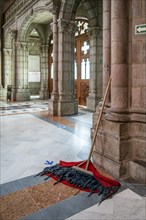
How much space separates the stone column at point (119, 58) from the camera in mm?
2836

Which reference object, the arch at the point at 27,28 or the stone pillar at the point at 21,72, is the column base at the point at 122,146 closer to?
the arch at the point at 27,28

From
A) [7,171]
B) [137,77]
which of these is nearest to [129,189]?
[137,77]

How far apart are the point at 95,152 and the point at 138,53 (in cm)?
154

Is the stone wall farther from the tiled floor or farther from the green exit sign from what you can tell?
the tiled floor

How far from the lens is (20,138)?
189 inches

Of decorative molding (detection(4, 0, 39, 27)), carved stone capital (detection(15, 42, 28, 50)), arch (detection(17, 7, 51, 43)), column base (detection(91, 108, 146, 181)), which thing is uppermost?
decorative molding (detection(4, 0, 39, 27))

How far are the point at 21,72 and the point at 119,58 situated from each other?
12.0 meters

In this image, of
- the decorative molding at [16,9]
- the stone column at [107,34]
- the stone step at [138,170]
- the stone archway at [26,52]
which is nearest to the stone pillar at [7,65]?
the decorative molding at [16,9]

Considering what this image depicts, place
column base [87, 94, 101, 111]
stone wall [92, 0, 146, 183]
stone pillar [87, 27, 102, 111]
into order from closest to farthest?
stone wall [92, 0, 146, 183] → stone pillar [87, 27, 102, 111] → column base [87, 94, 101, 111]

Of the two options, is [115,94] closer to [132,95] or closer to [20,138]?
[132,95]

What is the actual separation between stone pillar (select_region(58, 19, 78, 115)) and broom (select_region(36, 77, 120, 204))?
4937 mm

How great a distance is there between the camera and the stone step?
2652 mm

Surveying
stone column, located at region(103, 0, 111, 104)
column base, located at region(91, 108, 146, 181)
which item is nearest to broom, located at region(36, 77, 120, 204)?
column base, located at region(91, 108, 146, 181)

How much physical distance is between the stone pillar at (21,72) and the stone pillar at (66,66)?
21.9 feet
